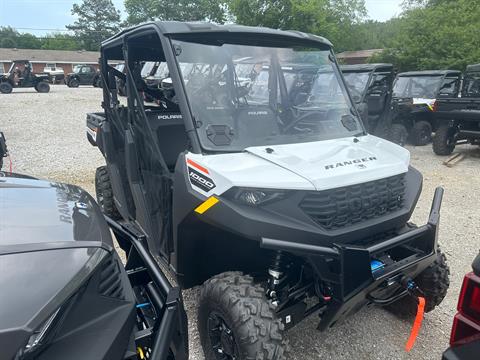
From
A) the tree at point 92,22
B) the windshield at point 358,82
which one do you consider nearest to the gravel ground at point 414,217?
the windshield at point 358,82

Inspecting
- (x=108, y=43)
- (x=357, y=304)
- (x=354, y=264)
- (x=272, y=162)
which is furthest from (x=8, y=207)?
(x=108, y=43)

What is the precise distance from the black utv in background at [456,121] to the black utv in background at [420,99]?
1.23 feet

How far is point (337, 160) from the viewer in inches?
95.7

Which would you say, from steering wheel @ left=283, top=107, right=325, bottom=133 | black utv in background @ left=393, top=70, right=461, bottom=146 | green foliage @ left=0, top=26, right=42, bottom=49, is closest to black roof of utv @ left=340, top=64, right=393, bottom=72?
black utv in background @ left=393, top=70, right=461, bottom=146

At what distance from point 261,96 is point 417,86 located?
33.1 feet

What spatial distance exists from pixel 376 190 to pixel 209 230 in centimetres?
108

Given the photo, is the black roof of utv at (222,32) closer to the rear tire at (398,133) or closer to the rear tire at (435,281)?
the rear tire at (435,281)

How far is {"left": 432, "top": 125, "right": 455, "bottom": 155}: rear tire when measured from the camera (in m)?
9.33

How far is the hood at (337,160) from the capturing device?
7.31ft

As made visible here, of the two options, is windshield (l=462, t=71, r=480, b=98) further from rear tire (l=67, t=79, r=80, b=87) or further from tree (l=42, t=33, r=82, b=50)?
tree (l=42, t=33, r=82, b=50)

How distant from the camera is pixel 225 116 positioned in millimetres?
2652

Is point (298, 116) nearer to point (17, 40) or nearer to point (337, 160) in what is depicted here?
point (337, 160)

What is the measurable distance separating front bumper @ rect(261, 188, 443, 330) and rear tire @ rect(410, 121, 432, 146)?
889 centimetres

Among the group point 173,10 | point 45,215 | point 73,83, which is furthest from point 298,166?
point 173,10
